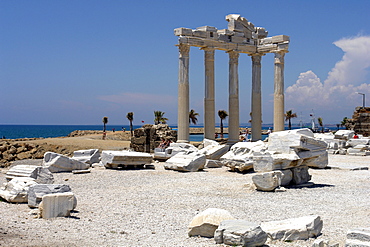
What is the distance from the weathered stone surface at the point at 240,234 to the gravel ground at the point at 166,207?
0.84 ft

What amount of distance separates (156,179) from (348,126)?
34.6 m

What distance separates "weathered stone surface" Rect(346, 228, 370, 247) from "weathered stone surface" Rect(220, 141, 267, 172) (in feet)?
31.2

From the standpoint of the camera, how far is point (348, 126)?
146 ft

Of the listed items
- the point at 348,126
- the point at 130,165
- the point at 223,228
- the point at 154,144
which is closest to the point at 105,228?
the point at 223,228

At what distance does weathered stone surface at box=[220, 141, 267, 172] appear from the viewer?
53.7 ft

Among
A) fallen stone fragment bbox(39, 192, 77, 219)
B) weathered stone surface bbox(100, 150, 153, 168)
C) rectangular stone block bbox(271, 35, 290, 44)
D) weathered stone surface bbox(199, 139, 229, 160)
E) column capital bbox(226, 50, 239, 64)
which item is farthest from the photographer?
column capital bbox(226, 50, 239, 64)

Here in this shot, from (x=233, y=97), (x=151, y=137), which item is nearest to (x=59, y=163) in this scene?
(x=151, y=137)

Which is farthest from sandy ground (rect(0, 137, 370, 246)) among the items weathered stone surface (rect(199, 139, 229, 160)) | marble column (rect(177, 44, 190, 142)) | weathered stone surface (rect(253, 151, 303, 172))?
marble column (rect(177, 44, 190, 142))

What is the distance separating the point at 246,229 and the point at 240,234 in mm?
140

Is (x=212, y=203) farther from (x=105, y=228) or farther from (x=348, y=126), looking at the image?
(x=348, y=126)

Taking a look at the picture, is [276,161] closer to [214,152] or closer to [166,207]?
[166,207]

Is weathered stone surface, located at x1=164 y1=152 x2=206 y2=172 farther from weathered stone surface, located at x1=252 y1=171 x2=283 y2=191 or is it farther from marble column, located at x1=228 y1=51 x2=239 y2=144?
marble column, located at x1=228 y1=51 x2=239 y2=144

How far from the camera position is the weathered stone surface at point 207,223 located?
742cm

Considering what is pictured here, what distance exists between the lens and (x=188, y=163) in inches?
671
